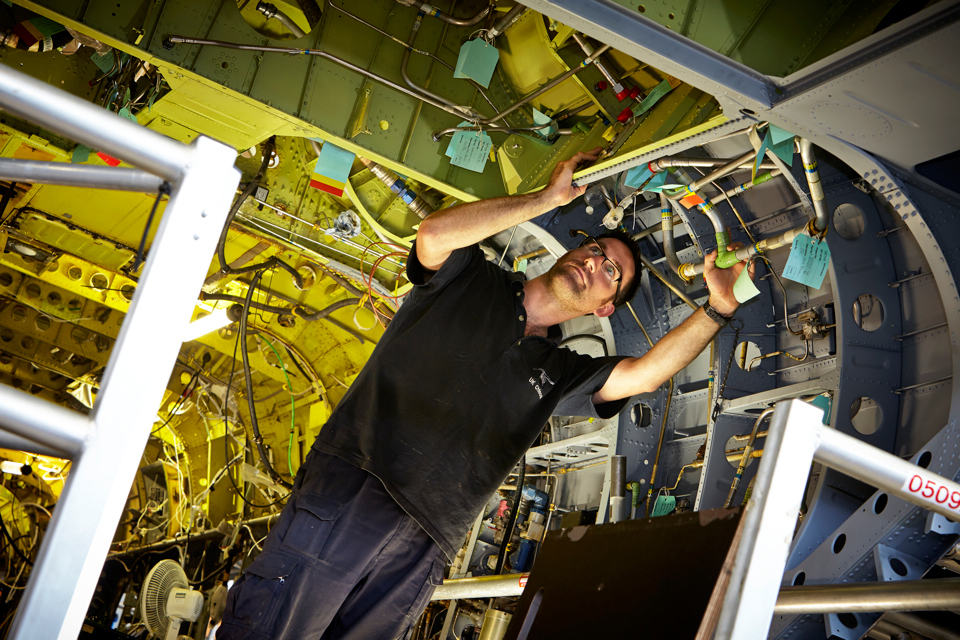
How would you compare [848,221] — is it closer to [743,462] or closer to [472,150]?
[743,462]

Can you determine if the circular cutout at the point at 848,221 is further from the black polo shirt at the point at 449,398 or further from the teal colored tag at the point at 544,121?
the teal colored tag at the point at 544,121

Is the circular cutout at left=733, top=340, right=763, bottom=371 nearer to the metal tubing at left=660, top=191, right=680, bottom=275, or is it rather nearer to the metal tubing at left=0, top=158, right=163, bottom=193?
the metal tubing at left=660, top=191, right=680, bottom=275

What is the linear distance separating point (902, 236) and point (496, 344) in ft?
5.97

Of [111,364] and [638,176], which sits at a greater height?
[638,176]

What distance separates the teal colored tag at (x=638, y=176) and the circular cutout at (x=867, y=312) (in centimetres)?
110

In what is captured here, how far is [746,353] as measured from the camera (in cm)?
374

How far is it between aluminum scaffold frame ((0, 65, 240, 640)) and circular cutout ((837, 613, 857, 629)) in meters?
2.40

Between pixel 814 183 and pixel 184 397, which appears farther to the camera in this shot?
pixel 184 397

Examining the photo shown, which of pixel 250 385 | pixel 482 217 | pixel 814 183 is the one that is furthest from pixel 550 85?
pixel 250 385

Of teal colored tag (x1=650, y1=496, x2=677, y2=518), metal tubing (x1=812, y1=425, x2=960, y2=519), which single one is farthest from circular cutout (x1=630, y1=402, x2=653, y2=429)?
metal tubing (x1=812, y1=425, x2=960, y2=519)

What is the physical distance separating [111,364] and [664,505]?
3.41 meters

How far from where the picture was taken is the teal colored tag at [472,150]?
3984 mm

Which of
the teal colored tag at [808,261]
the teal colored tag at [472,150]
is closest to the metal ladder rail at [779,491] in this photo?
the teal colored tag at [808,261]

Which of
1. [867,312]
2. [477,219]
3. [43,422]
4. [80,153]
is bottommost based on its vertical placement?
[43,422]
